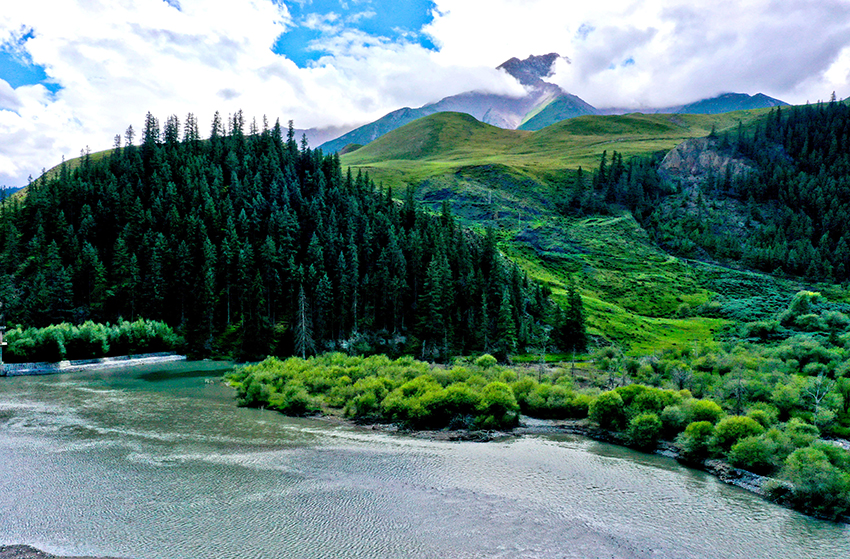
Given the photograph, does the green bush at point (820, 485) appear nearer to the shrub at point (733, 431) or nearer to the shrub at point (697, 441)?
the shrub at point (733, 431)

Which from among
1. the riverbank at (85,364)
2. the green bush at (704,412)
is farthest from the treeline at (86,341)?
the green bush at (704,412)

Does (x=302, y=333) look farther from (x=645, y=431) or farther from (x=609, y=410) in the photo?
(x=645, y=431)

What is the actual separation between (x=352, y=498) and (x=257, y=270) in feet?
305

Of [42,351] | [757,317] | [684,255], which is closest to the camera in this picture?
[42,351]

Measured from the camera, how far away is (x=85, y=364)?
93.4 meters

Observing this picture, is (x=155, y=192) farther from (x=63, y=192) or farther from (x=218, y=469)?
(x=218, y=469)

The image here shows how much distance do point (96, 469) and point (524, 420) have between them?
45.2 meters

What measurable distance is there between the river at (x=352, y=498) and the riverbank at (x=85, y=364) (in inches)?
1457

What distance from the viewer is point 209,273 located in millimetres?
118125

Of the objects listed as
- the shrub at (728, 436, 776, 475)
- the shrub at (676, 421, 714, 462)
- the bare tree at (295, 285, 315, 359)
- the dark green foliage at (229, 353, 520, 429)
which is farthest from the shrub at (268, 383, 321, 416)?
the shrub at (728, 436, 776, 475)

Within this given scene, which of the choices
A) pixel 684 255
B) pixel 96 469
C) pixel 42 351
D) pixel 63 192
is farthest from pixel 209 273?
pixel 684 255

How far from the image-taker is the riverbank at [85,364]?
84188 millimetres

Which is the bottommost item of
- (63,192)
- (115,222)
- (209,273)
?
(209,273)

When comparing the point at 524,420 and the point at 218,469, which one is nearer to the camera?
the point at 218,469
